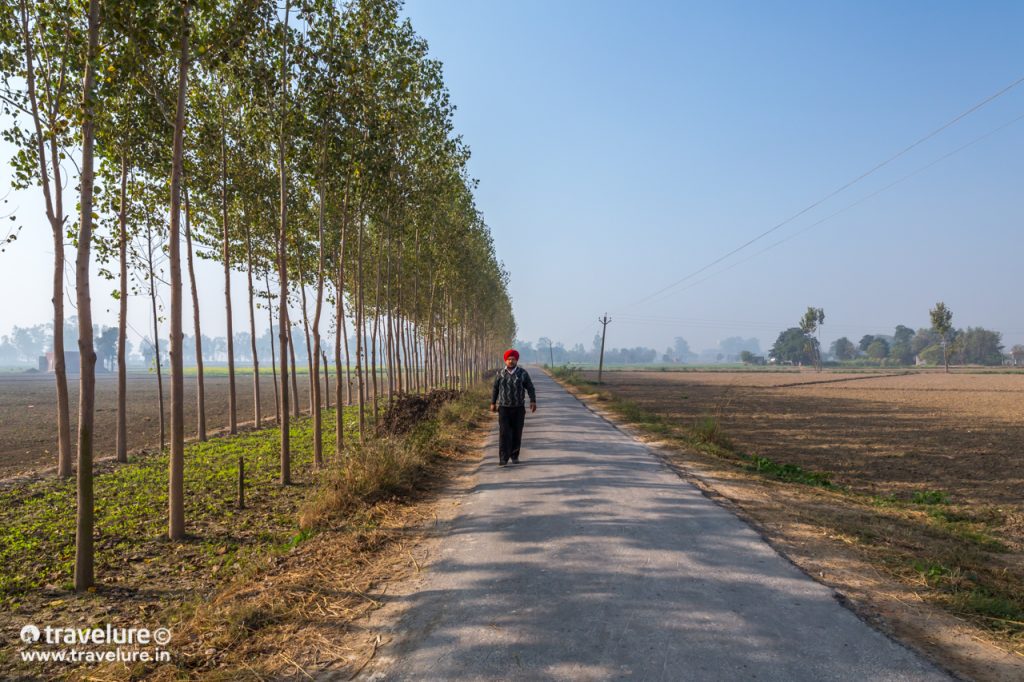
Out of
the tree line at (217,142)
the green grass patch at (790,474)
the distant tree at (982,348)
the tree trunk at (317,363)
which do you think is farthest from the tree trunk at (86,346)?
the distant tree at (982,348)

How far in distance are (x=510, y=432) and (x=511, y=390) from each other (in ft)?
2.66

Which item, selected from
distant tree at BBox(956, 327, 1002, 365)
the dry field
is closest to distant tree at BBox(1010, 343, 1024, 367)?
A: distant tree at BBox(956, 327, 1002, 365)

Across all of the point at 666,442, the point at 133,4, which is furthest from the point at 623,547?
the point at 666,442

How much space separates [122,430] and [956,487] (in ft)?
63.2

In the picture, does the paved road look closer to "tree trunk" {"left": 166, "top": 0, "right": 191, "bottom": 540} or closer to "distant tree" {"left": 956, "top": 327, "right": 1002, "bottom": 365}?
"tree trunk" {"left": 166, "top": 0, "right": 191, "bottom": 540}

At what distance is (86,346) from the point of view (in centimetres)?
581

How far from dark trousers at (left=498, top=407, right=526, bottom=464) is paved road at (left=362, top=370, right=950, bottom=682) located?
344 cm

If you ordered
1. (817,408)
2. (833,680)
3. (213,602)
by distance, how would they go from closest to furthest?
(833,680)
(213,602)
(817,408)

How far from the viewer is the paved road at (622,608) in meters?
3.61

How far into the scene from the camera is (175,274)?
7.10 m

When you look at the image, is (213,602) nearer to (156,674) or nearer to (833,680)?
(156,674)

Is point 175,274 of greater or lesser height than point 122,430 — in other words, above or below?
above

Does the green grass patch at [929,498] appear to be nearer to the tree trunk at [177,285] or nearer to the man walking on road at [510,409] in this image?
the man walking on road at [510,409]

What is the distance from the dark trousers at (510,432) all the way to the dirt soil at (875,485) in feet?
10.4
